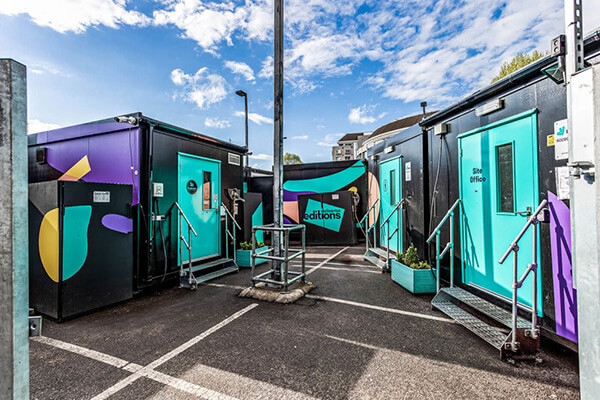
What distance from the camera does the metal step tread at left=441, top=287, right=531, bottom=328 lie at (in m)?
2.94

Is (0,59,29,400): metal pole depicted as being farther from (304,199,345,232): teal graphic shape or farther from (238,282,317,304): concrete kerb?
(304,199,345,232): teal graphic shape

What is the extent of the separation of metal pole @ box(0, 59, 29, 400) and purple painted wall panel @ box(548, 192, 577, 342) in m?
3.65

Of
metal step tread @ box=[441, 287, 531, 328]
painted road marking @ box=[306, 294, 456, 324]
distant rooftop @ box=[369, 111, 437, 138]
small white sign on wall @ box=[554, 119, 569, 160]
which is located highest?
distant rooftop @ box=[369, 111, 437, 138]

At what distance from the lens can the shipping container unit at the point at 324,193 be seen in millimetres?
9078

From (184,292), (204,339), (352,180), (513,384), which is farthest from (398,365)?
(352,180)

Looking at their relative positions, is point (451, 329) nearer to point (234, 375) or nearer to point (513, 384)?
point (513, 384)

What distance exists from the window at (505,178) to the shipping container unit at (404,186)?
5.05 ft

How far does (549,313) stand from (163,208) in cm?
521

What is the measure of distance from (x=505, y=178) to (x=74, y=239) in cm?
527

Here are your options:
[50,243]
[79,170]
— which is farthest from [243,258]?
[79,170]

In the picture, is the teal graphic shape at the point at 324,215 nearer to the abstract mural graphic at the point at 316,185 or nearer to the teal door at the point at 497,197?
the abstract mural graphic at the point at 316,185

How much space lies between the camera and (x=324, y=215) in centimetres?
925

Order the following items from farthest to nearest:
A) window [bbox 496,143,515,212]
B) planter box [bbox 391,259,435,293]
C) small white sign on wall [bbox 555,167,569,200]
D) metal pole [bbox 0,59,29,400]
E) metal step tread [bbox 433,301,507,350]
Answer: planter box [bbox 391,259,435,293] < window [bbox 496,143,515,212] < metal step tread [bbox 433,301,507,350] < small white sign on wall [bbox 555,167,569,200] < metal pole [bbox 0,59,29,400]

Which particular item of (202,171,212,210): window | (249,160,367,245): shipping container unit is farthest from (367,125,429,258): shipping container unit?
(202,171,212,210): window
